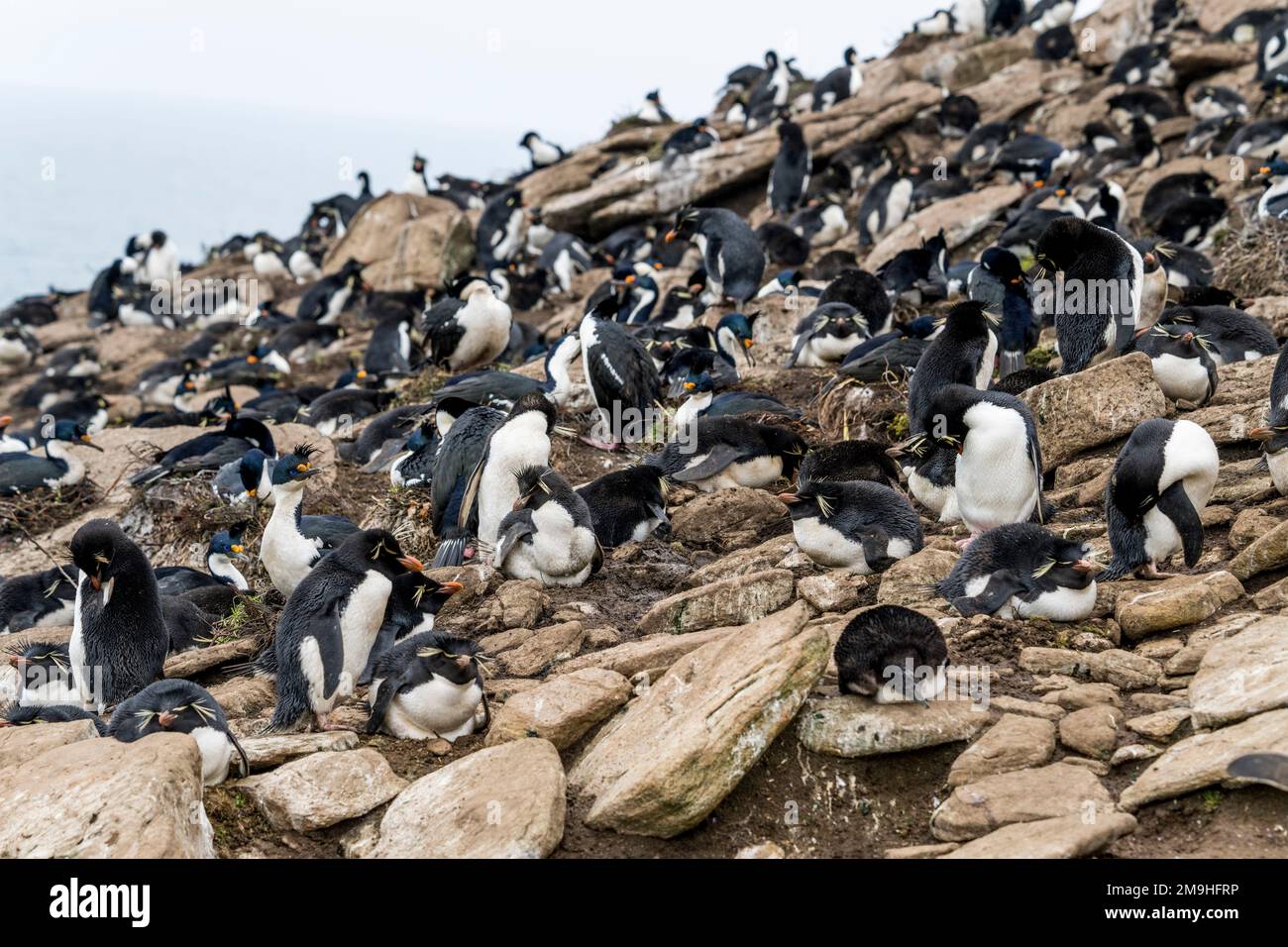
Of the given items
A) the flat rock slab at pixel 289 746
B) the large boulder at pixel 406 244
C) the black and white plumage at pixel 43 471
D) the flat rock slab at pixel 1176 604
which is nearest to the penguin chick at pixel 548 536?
the flat rock slab at pixel 289 746

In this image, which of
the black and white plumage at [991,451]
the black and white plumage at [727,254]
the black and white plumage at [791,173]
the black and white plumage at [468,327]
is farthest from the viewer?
the black and white plumage at [791,173]

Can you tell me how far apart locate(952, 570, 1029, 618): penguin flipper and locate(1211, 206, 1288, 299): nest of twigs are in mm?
5680

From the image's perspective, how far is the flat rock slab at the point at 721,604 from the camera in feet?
20.0

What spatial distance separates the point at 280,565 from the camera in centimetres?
753

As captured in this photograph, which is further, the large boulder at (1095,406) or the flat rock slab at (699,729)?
the large boulder at (1095,406)

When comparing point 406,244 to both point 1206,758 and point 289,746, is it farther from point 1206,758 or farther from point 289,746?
point 1206,758

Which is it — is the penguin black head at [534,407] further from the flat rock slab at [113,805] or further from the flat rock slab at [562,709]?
the flat rock slab at [113,805]

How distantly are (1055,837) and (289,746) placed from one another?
2948 millimetres

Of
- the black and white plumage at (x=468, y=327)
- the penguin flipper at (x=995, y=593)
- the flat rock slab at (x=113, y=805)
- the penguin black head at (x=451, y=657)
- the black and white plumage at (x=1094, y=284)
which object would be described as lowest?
the flat rock slab at (x=113, y=805)

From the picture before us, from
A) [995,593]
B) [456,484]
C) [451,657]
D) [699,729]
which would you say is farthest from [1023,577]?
[456,484]

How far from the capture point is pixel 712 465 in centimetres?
805

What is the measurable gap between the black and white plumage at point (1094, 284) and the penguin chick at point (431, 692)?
456cm
